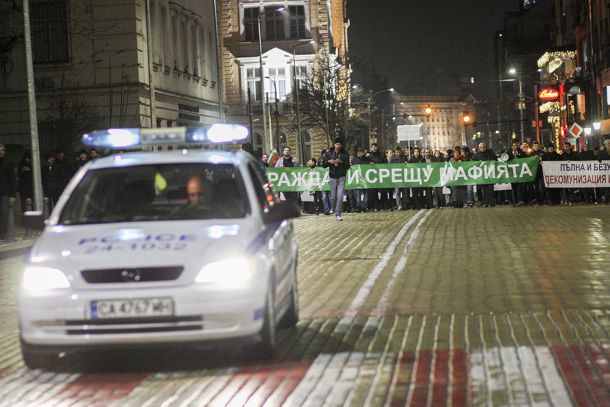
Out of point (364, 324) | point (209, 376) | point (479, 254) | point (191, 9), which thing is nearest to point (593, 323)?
point (364, 324)

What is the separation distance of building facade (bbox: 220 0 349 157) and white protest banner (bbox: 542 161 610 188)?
56936 mm

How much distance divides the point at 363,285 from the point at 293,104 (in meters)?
76.0

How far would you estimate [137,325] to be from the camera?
27.2 ft

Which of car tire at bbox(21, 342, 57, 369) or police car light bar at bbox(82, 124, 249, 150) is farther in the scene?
police car light bar at bbox(82, 124, 249, 150)

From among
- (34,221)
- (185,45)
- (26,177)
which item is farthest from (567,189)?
(34,221)

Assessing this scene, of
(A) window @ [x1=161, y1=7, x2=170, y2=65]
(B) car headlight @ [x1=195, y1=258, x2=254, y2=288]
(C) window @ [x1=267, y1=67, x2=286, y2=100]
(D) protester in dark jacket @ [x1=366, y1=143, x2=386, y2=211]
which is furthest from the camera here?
(C) window @ [x1=267, y1=67, x2=286, y2=100]

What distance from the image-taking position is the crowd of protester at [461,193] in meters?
34.9

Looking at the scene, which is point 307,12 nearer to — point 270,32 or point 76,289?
point 270,32

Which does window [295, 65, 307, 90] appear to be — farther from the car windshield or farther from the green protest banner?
the car windshield

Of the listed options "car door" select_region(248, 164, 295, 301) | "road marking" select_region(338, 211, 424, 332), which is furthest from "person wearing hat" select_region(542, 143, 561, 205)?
"car door" select_region(248, 164, 295, 301)

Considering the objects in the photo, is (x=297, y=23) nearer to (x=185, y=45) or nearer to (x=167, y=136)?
(x=185, y=45)

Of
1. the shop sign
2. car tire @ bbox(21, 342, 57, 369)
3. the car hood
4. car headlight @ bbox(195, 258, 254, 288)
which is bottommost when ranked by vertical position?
car tire @ bbox(21, 342, 57, 369)

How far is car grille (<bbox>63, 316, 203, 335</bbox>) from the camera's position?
8281mm

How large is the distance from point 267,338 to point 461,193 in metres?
27.6
